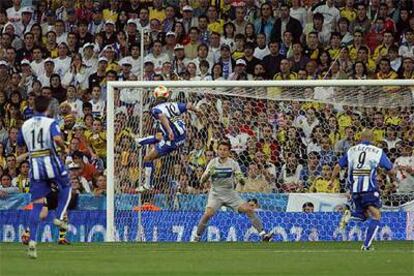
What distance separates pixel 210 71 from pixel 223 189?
13.9 ft

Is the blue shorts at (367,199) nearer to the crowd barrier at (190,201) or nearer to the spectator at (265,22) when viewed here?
the crowd barrier at (190,201)

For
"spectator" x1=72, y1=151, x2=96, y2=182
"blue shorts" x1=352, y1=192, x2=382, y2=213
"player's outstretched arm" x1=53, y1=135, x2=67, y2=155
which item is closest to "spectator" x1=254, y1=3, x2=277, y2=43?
"spectator" x1=72, y1=151, x2=96, y2=182

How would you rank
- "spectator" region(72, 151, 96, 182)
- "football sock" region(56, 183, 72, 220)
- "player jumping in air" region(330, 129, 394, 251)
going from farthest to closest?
"spectator" region(72, 151, 96, 182)
"player jumping in air" region(330, 129, 394, 251)
"football sock" region(56, 183, 72, 220)

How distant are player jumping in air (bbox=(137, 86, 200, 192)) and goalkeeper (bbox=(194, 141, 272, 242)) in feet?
2.57

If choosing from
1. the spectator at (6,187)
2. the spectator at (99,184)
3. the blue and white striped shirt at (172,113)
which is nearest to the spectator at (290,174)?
the blue and white striped shirt at (172,113)

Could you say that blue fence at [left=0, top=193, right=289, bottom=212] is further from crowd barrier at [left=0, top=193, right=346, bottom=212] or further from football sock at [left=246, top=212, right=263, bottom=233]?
football sock at [left=246, top=212, right=263, bottom=233]

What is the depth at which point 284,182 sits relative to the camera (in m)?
25.7

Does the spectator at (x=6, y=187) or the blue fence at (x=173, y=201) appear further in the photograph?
the spectator at (x=6, y=187)

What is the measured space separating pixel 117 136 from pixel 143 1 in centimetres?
503

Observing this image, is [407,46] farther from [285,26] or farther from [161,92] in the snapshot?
[161,92]

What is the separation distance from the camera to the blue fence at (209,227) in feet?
81.2

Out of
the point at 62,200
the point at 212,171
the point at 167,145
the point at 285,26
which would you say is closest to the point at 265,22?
the point at 285,26

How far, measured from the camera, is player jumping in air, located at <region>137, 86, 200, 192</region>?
23750 millimetres

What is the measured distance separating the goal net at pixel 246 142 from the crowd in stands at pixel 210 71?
31mm
